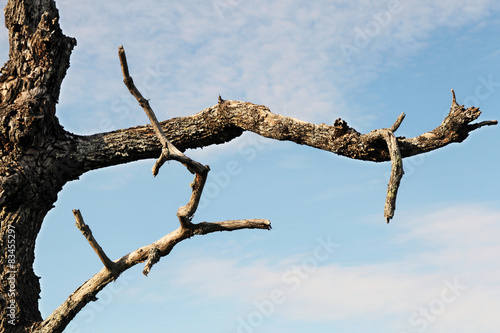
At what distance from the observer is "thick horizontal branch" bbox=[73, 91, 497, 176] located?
6.66m

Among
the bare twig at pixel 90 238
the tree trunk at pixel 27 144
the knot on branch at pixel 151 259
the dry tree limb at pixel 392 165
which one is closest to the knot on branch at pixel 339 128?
the dry tree limb at pixel 392 165

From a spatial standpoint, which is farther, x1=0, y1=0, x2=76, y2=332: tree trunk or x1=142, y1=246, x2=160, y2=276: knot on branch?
x1=0, y1=0, x2=76, y2=332: tree trunk

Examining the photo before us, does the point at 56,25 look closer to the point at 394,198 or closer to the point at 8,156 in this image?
the point at 8,156

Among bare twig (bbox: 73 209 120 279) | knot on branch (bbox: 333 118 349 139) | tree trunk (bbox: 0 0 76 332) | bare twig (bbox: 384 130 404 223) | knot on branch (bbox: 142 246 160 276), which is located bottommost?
bare twig (bbox: 384 130 404 223)

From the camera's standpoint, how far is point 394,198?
579cm

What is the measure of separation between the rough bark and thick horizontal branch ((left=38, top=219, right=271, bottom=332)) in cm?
1

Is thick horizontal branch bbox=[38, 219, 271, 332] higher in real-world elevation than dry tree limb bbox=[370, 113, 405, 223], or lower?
higher

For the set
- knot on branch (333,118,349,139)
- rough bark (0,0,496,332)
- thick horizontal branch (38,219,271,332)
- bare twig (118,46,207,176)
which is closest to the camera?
bare twig (118,46,207,176)

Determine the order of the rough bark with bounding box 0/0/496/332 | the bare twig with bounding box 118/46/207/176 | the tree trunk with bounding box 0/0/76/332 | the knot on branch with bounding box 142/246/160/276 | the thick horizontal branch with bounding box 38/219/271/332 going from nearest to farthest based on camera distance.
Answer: the bare twig with bounding box 118/46/207/176 → the knot on branch with bounding box 142/246/160/276 → the thick horizontal branch with bounding box 38/219/271/332 → the rough bark with bounding box 0/0/496/332 → the tree trunk with bounding box 0/0/76/332

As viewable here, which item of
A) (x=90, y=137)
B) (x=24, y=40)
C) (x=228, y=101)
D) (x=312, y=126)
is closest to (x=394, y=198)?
(x=312, y=126)

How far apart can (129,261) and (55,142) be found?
211 cm

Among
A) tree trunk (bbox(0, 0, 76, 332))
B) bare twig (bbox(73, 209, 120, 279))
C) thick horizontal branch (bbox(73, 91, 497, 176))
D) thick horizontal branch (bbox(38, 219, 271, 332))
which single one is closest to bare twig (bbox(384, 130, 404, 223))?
thick horizontal branch (bbox(73, 91, 497, 176))

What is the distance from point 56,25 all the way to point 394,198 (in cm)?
528

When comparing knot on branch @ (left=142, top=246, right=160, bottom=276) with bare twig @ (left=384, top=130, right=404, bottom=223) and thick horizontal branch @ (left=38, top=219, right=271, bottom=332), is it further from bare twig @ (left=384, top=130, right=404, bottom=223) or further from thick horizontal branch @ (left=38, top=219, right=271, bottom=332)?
bare twig @ (left=384, top=130, right=404, bottom=223)
